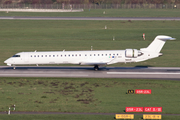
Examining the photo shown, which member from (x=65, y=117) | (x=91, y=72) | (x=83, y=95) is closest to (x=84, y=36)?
(x=91, y=72)

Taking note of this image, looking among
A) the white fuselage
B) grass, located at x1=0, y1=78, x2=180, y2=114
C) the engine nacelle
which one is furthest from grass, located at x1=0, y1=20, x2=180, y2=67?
grass, located at x1=0, y1=78, x2=180, y2=114

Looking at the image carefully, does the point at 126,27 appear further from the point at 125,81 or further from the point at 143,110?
the point at 143,110

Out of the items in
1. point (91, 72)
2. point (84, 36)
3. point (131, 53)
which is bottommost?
point (91, 72)

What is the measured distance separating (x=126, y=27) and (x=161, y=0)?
101559mm

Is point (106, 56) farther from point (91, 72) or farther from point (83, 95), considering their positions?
point (83, 95)

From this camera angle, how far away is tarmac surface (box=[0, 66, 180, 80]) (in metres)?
40.9

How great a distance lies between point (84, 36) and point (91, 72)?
34.7 metres

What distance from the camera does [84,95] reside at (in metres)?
31.8

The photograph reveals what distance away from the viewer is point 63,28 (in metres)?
86.8

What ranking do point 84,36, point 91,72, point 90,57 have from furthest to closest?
point 84,36, point 91,72, point 90,57

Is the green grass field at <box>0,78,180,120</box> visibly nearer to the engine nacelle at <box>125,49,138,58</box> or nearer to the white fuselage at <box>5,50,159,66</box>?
the white fuselage at <box>5,50,159,66</box>

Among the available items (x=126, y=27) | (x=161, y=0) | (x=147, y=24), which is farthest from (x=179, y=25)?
(x=161, y=0)

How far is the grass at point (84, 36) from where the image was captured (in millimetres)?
61844

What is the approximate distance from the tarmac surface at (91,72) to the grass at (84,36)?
16.6ft
